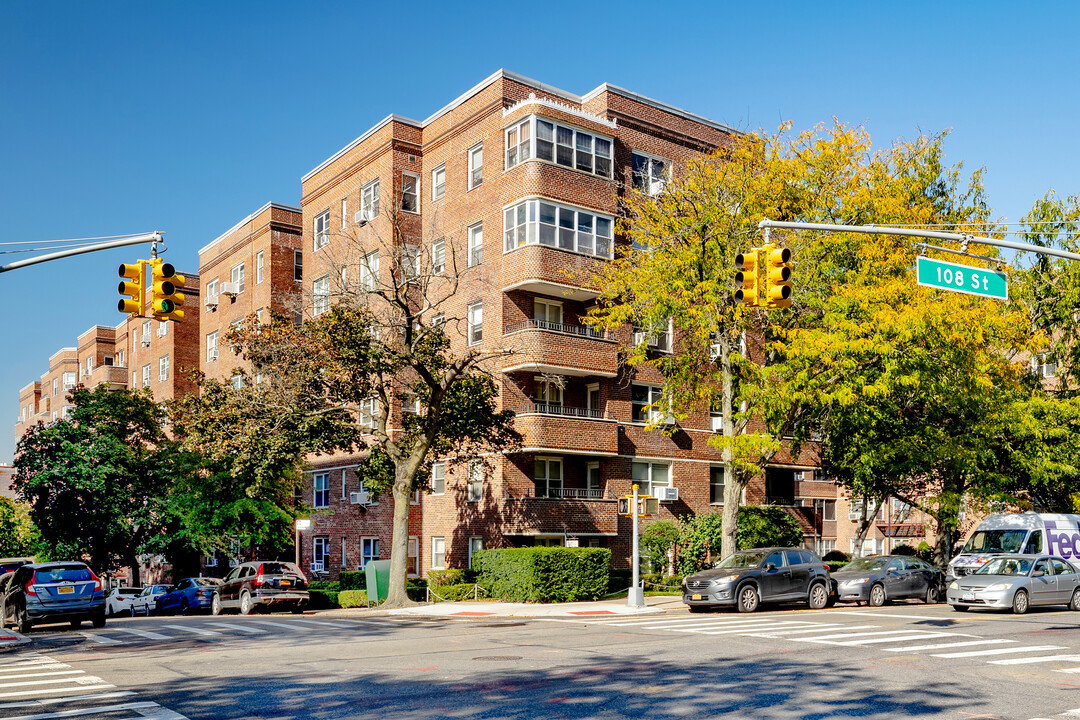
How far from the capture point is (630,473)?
3984cm

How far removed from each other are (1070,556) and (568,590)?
14.9m

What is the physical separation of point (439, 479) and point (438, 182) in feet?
40.8

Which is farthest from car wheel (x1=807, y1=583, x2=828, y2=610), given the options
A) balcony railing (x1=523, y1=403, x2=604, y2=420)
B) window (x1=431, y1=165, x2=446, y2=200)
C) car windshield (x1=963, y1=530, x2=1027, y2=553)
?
window (x1=431, y1=165, x2=446, y2=200)

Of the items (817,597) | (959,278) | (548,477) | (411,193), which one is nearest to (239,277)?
(411,193)

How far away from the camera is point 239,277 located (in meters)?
56.6

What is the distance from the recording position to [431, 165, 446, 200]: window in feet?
140

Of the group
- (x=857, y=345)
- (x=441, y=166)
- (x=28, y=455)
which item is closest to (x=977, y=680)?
(x=857, y=345)

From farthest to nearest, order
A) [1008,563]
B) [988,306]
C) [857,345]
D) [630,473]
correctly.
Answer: [630,473] → [988,306] → [857,345] → [1008,563]

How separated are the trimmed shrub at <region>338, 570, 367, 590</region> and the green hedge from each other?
8172mm

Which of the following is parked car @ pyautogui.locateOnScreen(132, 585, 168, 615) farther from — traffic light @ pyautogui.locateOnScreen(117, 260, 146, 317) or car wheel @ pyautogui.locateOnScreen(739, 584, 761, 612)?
traffic light @ pyautogui.locateOnScreen(117, 260, 146, 317)

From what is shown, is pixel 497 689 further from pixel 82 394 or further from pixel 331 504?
pixel 82 394

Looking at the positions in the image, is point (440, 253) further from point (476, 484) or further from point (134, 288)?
point (134, 288)

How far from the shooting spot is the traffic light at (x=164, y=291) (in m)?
15.6

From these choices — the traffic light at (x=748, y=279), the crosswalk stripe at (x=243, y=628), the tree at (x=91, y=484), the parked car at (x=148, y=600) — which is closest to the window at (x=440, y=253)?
the tree at (x=91, y=484)
